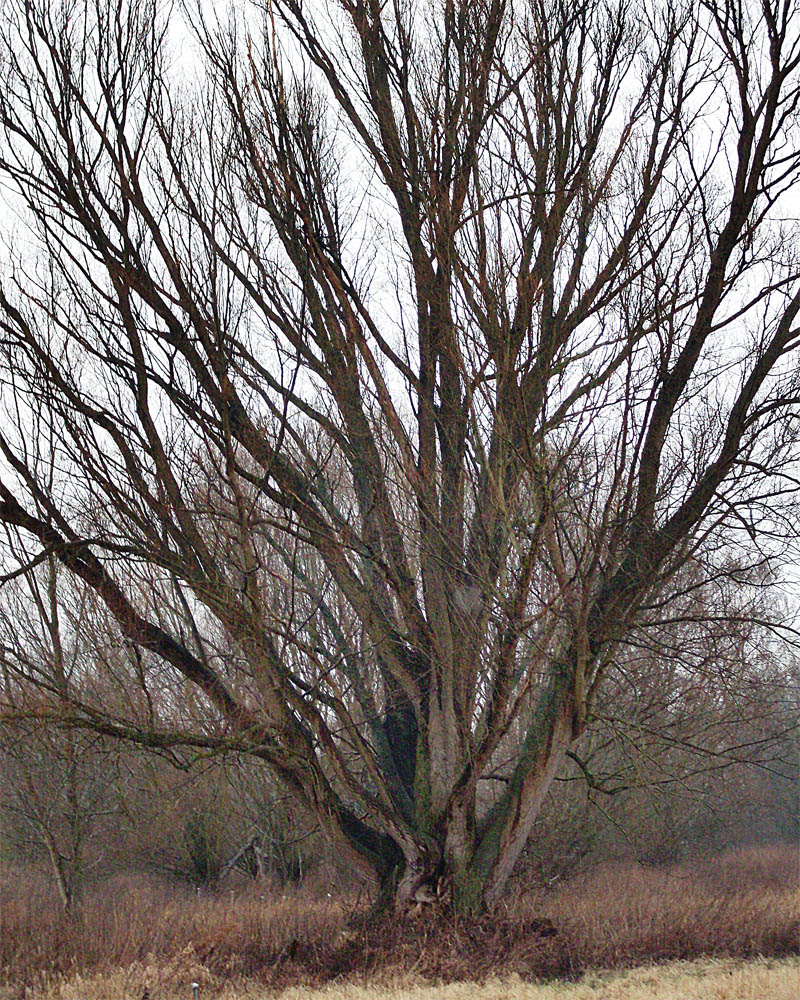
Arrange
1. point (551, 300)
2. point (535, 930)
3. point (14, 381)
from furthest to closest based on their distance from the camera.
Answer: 1. point (535, 930)
2. point (551, 300)
3. point (14, 381)

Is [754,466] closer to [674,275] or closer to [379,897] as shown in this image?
[674,275]

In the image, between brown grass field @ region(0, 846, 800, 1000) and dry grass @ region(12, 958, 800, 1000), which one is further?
brown grass field @ region(0, 846, 800, 1000)

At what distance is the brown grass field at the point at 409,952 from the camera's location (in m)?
7.11

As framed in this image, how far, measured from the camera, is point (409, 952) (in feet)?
24.6

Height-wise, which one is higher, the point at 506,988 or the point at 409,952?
the point at 409,952

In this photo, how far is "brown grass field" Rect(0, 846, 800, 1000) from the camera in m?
7.11

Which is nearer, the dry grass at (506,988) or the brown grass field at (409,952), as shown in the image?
the dry grass at (506,988)

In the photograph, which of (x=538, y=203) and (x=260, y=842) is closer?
(x=538, y=203)

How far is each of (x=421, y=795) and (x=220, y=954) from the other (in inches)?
90.8

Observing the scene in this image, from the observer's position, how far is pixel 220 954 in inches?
326

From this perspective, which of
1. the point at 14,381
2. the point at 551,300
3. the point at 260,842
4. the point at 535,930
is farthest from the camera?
the point at 260,842

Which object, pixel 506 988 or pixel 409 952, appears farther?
pixel 409 952

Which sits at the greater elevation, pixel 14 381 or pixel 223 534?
pixel 14 381

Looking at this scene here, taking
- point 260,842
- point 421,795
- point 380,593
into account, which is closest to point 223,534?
point 380,593
